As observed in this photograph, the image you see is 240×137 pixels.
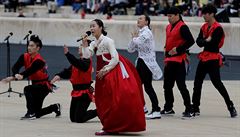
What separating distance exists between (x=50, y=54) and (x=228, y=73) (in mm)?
8551

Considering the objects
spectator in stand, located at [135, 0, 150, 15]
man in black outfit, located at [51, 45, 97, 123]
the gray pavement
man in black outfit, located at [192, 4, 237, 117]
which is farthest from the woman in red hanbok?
spectator in stand, located at [135, 0, 150, 15]

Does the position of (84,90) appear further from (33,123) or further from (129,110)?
(129,110)

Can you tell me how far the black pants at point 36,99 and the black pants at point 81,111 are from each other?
0.66 meters

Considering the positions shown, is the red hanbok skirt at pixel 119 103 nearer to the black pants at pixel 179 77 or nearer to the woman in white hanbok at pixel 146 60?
the woman in white hanbok at pixel 146 60

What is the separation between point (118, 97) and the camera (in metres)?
11.8

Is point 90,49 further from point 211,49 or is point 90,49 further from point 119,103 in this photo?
point 211,49

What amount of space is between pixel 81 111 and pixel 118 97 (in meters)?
1.77

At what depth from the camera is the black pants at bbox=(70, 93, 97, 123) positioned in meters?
13.5

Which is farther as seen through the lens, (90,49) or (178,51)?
(178,51)

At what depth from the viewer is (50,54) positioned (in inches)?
1178

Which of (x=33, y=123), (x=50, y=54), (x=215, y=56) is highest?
(x=215, y=56)

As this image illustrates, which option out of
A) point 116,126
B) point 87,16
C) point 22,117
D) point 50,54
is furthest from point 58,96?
point 87,16

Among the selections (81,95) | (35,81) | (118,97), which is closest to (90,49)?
(118,97)

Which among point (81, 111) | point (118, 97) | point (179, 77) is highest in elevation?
point (118, 97)
